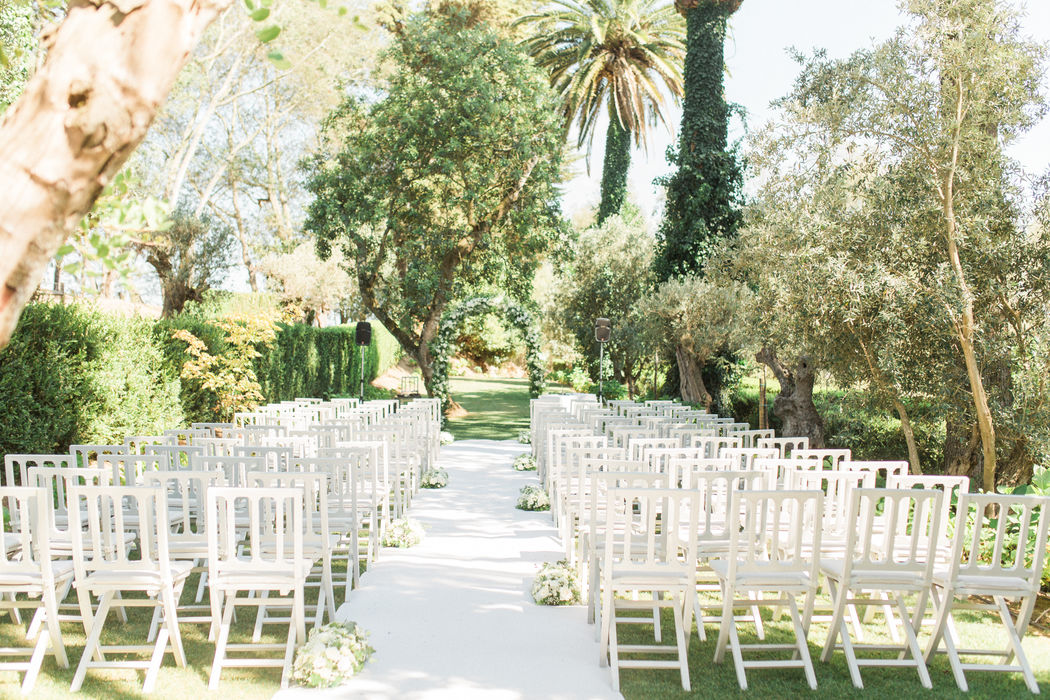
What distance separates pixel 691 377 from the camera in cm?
1560

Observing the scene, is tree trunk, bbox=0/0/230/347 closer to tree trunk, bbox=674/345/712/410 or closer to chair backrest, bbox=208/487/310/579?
chair backrest, bbox=208/487/310/579

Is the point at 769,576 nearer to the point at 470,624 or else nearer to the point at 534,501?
the point at 470,624

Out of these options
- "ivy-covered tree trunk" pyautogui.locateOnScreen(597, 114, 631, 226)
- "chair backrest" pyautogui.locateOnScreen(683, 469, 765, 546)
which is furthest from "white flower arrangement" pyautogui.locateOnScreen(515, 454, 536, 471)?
"ivy-covered tree trunk" pyautogui.locateOnScreen(597, 114, 631, 226)

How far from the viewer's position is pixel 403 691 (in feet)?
12.7

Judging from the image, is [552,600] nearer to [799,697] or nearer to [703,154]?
[799,697]

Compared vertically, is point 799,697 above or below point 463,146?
below

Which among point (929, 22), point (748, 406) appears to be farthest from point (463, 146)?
point (929, 22)

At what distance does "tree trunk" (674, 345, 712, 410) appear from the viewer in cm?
1539

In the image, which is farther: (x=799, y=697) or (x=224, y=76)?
(x=224, y=76)

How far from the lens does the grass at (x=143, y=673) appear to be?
3.82m

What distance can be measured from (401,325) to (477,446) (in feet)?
20.0

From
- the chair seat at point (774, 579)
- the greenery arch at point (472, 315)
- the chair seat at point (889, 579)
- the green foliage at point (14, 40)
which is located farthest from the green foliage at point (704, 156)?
the chair seat at point (774, 579)

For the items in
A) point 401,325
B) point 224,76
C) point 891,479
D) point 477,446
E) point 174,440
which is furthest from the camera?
point 224,76

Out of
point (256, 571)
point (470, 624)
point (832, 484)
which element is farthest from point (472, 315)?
point (256, 571)
